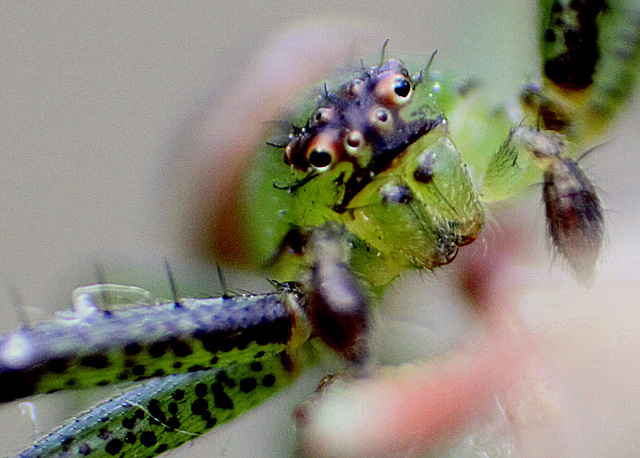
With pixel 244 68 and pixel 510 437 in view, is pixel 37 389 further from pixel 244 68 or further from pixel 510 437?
pixel 244 68

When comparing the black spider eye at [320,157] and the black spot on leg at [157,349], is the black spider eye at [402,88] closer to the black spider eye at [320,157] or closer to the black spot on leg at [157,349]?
the black spider eye at [320,157]

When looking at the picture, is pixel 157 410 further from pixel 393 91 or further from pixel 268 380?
pixel 393 91

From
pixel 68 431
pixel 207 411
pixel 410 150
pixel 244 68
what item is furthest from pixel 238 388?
pixel 244 68

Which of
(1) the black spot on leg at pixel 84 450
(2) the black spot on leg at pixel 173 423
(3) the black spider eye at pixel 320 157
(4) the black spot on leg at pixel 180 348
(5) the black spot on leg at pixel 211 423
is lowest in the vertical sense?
(5) the black spot on leg at pixel 211 423

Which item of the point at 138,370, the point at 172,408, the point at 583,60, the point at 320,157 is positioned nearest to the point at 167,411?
the point at 172,408

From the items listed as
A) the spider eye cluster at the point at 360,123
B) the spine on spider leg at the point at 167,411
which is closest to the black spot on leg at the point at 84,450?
the spine on spider leg at the point at 167,411

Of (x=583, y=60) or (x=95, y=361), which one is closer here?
(x=95, y=361)

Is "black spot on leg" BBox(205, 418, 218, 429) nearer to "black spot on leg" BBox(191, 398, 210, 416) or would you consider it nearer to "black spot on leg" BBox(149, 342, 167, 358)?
"black spot on leg" BBox(191, 398, 210, 416)
